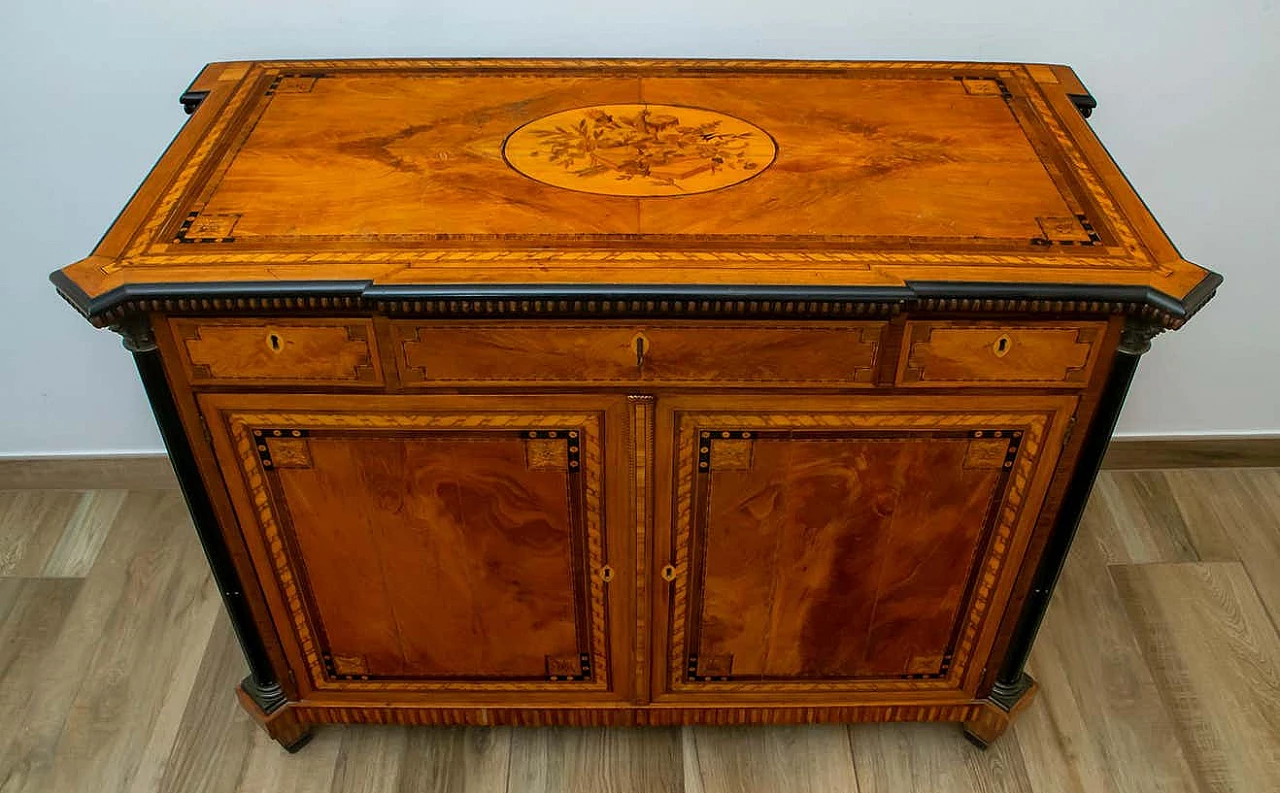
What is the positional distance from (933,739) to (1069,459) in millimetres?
610

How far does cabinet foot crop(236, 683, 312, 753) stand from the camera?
1543 mm

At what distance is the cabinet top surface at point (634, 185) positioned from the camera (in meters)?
1.09

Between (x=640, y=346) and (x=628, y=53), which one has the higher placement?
(x=628, y=53)

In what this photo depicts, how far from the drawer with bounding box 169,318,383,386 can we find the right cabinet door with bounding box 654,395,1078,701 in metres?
0.35

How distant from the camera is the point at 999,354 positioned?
3.76 feet

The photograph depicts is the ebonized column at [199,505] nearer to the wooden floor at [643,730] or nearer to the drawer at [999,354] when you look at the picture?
the wooden floor at [643,730]

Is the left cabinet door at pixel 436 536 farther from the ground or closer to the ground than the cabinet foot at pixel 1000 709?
farther from the ground

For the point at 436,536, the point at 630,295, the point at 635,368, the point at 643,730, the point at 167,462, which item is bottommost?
the point at 643,730

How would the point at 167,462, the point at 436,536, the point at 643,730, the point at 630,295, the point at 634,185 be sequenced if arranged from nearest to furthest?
the point at 630,295 < the point at 634,185 < the point at 436,536 < the point at 643,730 < the point at 167,462

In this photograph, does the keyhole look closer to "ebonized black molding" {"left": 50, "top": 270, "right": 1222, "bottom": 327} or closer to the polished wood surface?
"ebonized black molding" {"left": 50, "top": 270, "right": 1222, "bottom": 327}

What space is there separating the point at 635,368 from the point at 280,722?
0.85 meters

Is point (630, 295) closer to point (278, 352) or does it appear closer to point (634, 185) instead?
point (634, 185)

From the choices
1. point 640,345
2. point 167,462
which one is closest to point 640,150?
point 640,345

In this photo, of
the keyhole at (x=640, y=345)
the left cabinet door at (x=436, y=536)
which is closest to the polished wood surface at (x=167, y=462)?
the left cabinet door at (x=436, y=536)
